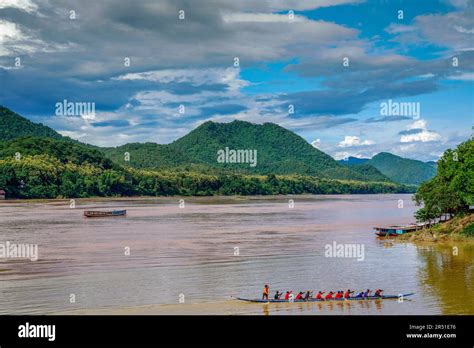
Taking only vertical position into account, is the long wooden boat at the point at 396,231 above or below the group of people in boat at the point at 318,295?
above

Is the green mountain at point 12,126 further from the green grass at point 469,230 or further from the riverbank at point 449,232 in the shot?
the green grass at point 469,230

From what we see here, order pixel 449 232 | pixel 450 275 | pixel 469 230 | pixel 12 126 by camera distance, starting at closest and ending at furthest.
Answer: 1. pixel 450 275
2. pixel 469 230
3. pixel 449 232
4. pixel 12 126

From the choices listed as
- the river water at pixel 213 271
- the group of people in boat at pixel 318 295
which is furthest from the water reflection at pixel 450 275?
the group of people in boat at pixel 318 295

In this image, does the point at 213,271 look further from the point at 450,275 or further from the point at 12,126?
the point at 12,126

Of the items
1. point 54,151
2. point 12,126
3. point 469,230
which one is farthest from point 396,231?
point 12,126
